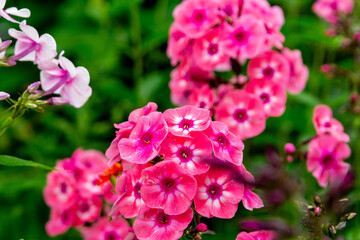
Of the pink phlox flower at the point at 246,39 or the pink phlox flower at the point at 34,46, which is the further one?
the pink phlox flower at the point at 246,39

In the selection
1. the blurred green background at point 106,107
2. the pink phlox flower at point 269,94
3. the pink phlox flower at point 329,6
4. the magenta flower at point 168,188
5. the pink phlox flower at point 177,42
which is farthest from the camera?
the pink phlox flower at point 329,6

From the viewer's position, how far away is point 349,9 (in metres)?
2.61

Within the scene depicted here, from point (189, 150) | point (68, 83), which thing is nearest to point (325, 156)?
point (189, 150)

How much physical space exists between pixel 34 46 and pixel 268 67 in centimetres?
89

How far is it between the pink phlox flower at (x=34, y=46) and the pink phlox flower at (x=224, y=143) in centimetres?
42

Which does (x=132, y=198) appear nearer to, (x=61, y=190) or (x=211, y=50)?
(x=61, y=190)

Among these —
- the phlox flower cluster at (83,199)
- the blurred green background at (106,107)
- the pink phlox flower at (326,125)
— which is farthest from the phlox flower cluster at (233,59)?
the phlox flower cluster at (83,199)

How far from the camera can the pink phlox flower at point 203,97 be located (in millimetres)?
1930

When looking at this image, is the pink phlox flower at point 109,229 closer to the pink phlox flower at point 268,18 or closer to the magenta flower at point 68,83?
the magenta flower at point 68,83

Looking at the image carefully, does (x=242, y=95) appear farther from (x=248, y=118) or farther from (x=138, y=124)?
(x=138, y=124)

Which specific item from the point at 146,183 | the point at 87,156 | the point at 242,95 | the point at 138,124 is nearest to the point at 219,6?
the point at 242,95

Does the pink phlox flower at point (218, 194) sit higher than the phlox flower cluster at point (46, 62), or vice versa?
the phlox flower cluster at point (46, 62)

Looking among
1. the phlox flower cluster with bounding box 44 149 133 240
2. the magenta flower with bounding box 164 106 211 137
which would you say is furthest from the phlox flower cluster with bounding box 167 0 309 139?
the magenta flower with bounding box 164 106 211 137

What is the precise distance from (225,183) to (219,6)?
0.90 m
